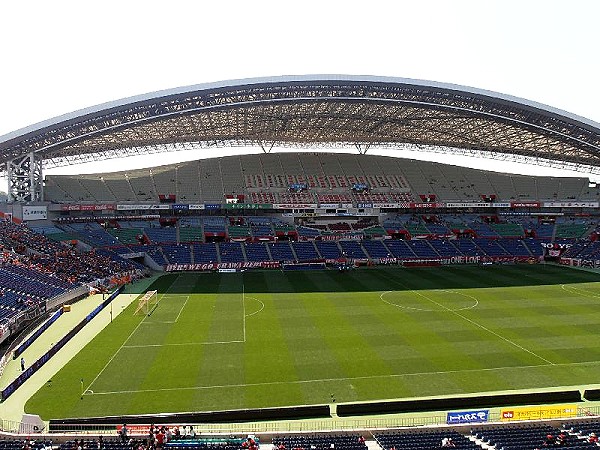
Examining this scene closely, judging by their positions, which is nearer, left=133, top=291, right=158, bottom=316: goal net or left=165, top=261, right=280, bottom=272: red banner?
left=133, top=291, right=158, bottom=316: goal net

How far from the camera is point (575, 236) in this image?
75688 mm

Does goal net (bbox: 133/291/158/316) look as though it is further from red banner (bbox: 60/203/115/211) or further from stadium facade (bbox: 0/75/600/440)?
red banner (bbox: 60/203/115/211)

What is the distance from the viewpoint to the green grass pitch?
2405 cm

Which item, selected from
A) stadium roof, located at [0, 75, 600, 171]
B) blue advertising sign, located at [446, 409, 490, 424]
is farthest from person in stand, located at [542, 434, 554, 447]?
stadium roof, located at [0, 75, 600, 171]

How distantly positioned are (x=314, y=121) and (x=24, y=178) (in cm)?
3824

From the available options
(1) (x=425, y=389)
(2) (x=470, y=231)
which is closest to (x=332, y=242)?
(2) (x=470, y=231)

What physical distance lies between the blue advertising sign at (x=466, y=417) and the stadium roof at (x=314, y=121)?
3794 centimetres

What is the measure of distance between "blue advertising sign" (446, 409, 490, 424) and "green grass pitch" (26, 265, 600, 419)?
3089 mm

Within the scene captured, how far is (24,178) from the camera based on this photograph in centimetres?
A: 5931

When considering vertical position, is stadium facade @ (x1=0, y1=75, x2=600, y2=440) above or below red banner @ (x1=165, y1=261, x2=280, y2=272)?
above

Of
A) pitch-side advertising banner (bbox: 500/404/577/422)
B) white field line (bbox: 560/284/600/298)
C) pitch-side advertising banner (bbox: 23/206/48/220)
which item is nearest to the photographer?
pitch-side advertising banner (bbox: 500/404/577/422)

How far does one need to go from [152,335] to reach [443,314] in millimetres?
22810

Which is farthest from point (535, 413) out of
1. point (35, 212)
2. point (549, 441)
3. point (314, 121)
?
point (35, 212)

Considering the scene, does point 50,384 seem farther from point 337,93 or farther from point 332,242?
point 332,242
